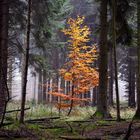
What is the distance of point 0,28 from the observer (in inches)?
642

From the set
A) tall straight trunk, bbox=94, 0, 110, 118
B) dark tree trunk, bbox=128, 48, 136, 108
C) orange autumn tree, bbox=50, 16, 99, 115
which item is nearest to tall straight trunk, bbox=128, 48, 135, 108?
dark tree trunk, bbox=128, 48, 136, 108

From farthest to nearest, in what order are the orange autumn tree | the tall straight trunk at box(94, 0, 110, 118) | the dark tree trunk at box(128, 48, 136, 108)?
the dark tree trunk at box(128, 48, 136, 108) → the orange autumn tree → the tall straight trunk at box(94, 0, 110, 118)

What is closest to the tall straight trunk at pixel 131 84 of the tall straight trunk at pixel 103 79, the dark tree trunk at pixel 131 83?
the dark tree trunk at pixel 131 83

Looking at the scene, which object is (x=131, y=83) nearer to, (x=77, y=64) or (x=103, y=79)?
(x=77, y=64)

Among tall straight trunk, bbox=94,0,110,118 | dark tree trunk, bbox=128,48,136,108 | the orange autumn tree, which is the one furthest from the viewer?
dark tree trunk, bbox=128,48,136,108

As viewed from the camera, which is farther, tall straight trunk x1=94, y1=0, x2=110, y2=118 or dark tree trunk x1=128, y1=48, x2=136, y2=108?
dark tree trunk x1=128, y1=48, x2=136, y2=108

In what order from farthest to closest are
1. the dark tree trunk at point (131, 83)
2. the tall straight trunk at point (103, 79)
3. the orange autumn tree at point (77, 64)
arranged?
the dark tree trunk at point (131, 83) → the orange autumn tree at point (77, 64) → the tall straight trunk at point (103, 79)

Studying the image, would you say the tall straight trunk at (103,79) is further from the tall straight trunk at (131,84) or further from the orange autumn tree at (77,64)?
the tall straight trunk at (131,84)

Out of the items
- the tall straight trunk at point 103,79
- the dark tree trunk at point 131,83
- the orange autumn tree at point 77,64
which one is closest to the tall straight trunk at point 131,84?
the dark tree trunk at point 131,83

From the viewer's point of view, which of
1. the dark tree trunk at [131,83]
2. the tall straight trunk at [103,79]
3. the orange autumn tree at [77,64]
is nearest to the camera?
the tall straight trunk at [103,79]

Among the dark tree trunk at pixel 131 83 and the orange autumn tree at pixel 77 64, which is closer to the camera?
the orange autumn tree at pixel 77 64

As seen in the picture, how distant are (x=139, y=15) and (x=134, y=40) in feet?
10.1

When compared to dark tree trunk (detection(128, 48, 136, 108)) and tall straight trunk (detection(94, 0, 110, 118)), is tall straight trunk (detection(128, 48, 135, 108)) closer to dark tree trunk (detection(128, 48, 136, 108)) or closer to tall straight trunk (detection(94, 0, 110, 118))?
dark tree trunk (detection(128, 48, 136, 108))

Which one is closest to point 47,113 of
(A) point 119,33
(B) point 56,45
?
(A) point 119,33
